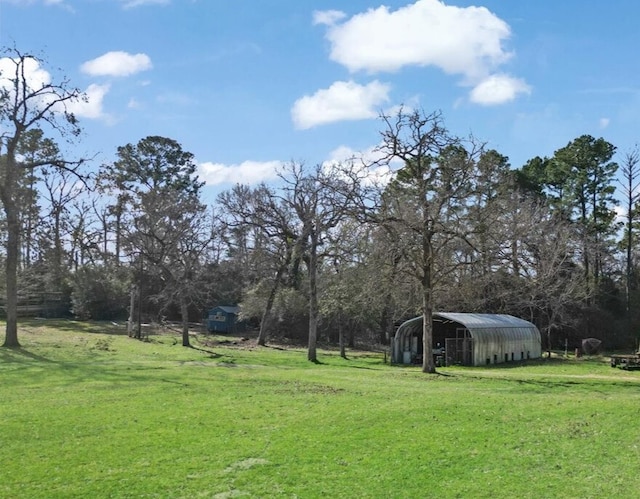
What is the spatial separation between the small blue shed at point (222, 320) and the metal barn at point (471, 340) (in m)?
26.6

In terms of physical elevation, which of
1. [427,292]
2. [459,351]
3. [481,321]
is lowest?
[459,351]

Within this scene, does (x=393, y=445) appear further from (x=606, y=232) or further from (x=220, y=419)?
(x=606, y=232)

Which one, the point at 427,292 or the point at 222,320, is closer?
the point at 427,292

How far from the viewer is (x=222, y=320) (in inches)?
2586

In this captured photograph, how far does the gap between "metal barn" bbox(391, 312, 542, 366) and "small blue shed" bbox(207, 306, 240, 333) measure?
87.2 ft

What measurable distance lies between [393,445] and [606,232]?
5769 centimetres

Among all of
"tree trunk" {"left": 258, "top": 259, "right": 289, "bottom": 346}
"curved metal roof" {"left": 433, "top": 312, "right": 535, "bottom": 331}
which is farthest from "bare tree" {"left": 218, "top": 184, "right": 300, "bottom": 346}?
"curved metal roof" {"left": 433, "top": 312, "right": 535, "bottom": 331}

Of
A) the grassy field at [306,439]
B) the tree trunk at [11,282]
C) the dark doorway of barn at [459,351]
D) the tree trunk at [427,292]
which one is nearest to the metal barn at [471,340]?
the dark doorway of barn at [459,351]

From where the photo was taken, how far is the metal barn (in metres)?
39.2

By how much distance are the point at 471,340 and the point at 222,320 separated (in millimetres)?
33126

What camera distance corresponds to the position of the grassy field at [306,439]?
33.0 feet

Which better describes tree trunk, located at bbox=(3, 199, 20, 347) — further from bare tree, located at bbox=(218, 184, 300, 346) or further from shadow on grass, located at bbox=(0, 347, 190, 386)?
bare tree, located at bbox=(218, 184, 300, 346)

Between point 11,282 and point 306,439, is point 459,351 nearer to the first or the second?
point 11,282

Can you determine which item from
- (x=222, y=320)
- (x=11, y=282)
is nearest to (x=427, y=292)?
(x=11, y=282)
